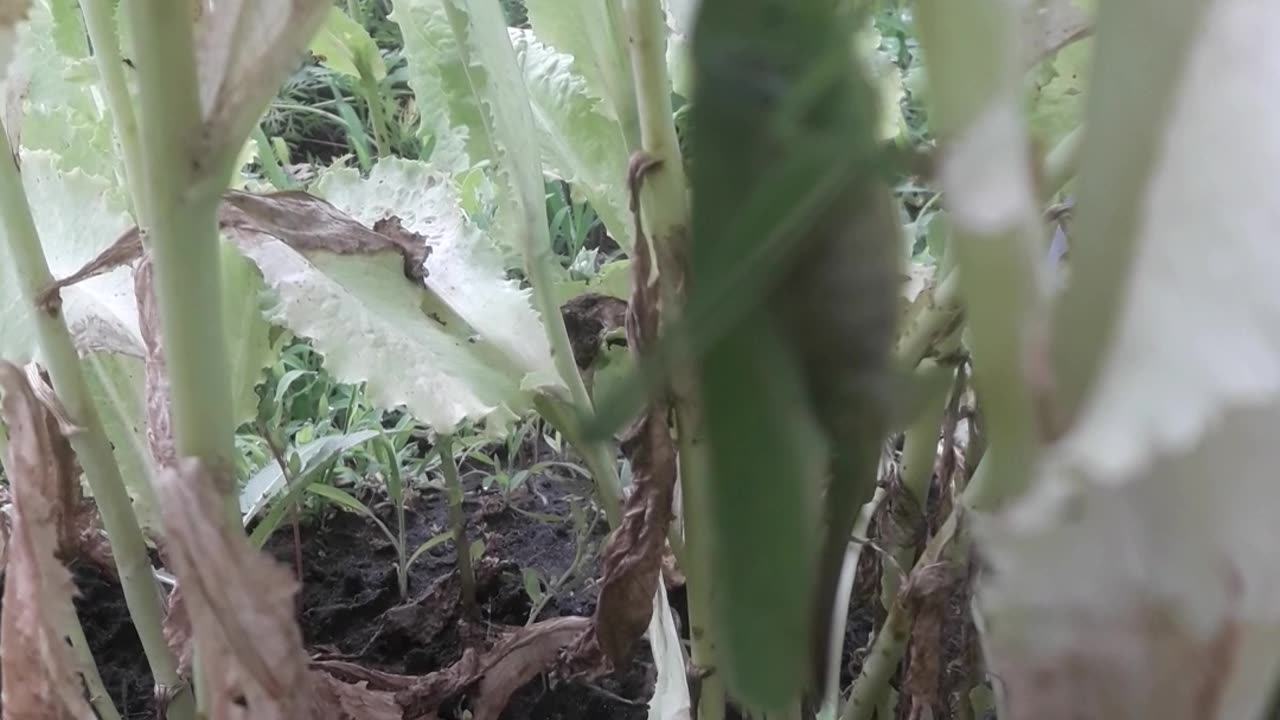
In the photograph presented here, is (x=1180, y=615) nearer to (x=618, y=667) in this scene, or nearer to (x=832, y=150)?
(x=832, y=150)

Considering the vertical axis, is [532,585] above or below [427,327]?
below

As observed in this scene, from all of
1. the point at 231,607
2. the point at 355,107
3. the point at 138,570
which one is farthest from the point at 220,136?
the point at 355,107

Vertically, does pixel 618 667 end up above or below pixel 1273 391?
below

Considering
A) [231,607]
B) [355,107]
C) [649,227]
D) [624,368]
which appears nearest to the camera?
[231,607]

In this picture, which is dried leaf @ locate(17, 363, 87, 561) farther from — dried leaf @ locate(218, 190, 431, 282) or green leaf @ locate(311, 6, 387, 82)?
green leaf @ locate(311, 6, 387, 82)

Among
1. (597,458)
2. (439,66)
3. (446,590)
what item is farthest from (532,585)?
(439,66)

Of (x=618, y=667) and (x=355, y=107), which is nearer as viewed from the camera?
(x=618, y=667)

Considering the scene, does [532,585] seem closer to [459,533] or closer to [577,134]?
[459,533]
